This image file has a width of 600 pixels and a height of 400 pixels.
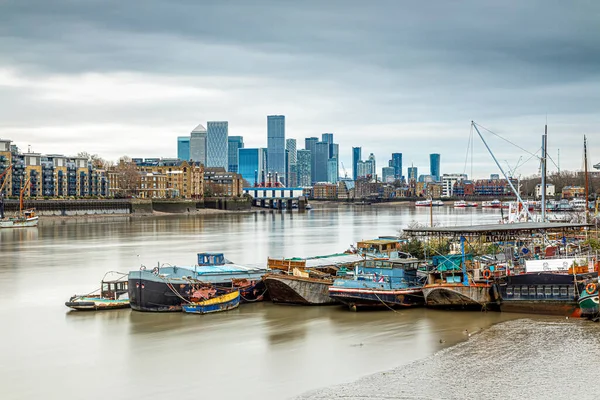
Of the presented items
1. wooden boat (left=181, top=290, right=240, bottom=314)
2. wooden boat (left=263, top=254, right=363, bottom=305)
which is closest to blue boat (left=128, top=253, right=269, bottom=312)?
wooden boat (left=181, top=290, right=240, bottom=314)

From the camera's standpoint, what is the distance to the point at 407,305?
32.5 meters

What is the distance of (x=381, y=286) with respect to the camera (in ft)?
107

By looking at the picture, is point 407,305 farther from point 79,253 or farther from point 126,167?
point 126,167

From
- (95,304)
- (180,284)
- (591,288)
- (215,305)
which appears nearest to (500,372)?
(591,288)

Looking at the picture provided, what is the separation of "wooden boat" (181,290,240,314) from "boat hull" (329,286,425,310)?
14.5ft

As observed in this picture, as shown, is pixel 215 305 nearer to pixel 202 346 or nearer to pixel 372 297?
pixel 202 346

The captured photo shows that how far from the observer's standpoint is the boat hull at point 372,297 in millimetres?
32125

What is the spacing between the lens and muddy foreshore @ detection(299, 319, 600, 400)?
19.9 meters

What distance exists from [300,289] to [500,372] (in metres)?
13.5

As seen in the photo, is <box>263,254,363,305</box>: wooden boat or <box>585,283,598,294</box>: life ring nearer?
<box>585,283,598,294</box>: life ring

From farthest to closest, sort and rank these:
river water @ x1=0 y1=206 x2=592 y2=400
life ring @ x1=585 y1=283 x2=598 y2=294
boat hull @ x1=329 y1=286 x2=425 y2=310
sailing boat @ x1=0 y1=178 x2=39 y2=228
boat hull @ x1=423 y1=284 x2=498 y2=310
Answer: sailing boat @ x1=0 y1=178 x2=39 y2=228 → boat hull @ x1=329 y1=286 x2=425 y2=310 → boat hull @ x1=423 y1=284 x2=498 y2=310 → life ring @ x1=585 y1=283 x2=598 y2=294 → river water @ x1=0 y1=206 x2=592 y2=400

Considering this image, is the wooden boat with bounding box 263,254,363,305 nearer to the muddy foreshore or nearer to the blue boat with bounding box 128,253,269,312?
the blue boat with bounding box 128,253,269,312

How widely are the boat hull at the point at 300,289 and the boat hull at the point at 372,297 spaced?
1467 mm

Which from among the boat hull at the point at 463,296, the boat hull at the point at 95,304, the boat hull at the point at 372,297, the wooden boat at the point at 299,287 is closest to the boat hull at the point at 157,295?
the boat hull at the point at 95,304
